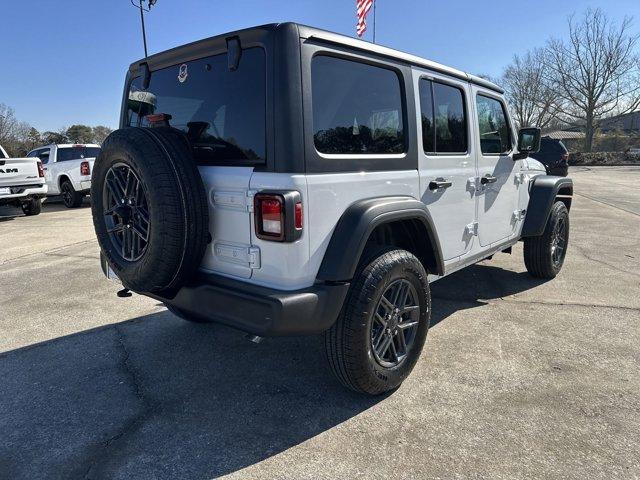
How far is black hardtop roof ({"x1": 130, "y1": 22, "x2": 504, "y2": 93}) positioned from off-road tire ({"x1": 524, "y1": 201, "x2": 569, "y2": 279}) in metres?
2.21

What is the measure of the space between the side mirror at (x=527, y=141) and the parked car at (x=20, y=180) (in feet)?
35.9

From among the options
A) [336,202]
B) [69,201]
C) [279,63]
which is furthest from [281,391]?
[69,201]

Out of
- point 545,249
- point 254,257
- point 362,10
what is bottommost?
point 545,249

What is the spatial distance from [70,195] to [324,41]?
1276 cm

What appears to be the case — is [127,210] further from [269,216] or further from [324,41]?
[324,41]

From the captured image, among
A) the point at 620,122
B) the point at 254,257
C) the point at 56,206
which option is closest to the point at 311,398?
the point at 254,257

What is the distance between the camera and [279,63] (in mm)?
2242

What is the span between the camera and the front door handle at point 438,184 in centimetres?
311

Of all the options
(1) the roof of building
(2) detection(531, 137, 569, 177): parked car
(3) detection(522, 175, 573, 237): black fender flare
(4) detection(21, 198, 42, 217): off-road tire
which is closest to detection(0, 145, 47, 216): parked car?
(4) detection(21, 198, 42, 217): off-road tire

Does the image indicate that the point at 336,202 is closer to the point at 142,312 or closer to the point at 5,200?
the point at 142,312

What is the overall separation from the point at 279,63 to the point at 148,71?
4.38 feet

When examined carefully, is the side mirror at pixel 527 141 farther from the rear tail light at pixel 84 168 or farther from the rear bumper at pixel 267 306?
the rear tail light at pixel 84 168

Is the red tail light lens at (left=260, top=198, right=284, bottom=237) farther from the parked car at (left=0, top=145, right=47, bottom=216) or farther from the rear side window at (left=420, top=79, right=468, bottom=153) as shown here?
the parked car at (left=0, top=145, right=47, bottom=216)

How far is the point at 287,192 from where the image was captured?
2.21 m
